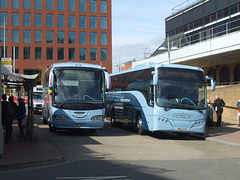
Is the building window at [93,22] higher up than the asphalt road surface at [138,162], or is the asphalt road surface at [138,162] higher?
the building window at [93,22]

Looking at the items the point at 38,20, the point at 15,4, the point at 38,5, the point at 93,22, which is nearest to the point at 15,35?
the point at 38,20

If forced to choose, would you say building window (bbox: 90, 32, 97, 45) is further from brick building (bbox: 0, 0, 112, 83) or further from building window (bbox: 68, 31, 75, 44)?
building window (bbox: 68, 31, 75, 44)

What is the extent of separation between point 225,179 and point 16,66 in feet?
206

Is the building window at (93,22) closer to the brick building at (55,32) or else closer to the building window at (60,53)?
the brick building at (55,32)

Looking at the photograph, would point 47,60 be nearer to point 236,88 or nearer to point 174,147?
point 236,88

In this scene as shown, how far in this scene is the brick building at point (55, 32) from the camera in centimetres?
6644

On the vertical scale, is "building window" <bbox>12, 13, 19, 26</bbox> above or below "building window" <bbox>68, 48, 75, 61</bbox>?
above

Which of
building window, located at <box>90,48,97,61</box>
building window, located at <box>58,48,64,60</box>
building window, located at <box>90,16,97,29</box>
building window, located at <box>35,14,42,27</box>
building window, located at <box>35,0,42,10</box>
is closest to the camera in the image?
building window, located at <box>35,0,42,10</box>

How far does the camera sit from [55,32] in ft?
225

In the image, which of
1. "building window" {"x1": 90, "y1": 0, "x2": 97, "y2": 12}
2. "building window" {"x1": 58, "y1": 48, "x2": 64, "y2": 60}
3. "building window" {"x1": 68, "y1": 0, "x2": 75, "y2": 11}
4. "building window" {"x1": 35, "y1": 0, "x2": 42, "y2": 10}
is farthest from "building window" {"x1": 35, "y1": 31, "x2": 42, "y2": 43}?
"building window" {"x1": 90, "y1": 0, "x2": 97, "y2": 12}

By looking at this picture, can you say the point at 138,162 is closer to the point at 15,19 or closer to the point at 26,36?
the point at 26,36

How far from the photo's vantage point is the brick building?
218 feet

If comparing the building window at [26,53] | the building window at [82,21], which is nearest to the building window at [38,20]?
the building window at [26,53]

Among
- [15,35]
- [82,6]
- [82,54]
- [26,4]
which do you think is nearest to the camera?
[15,35]
